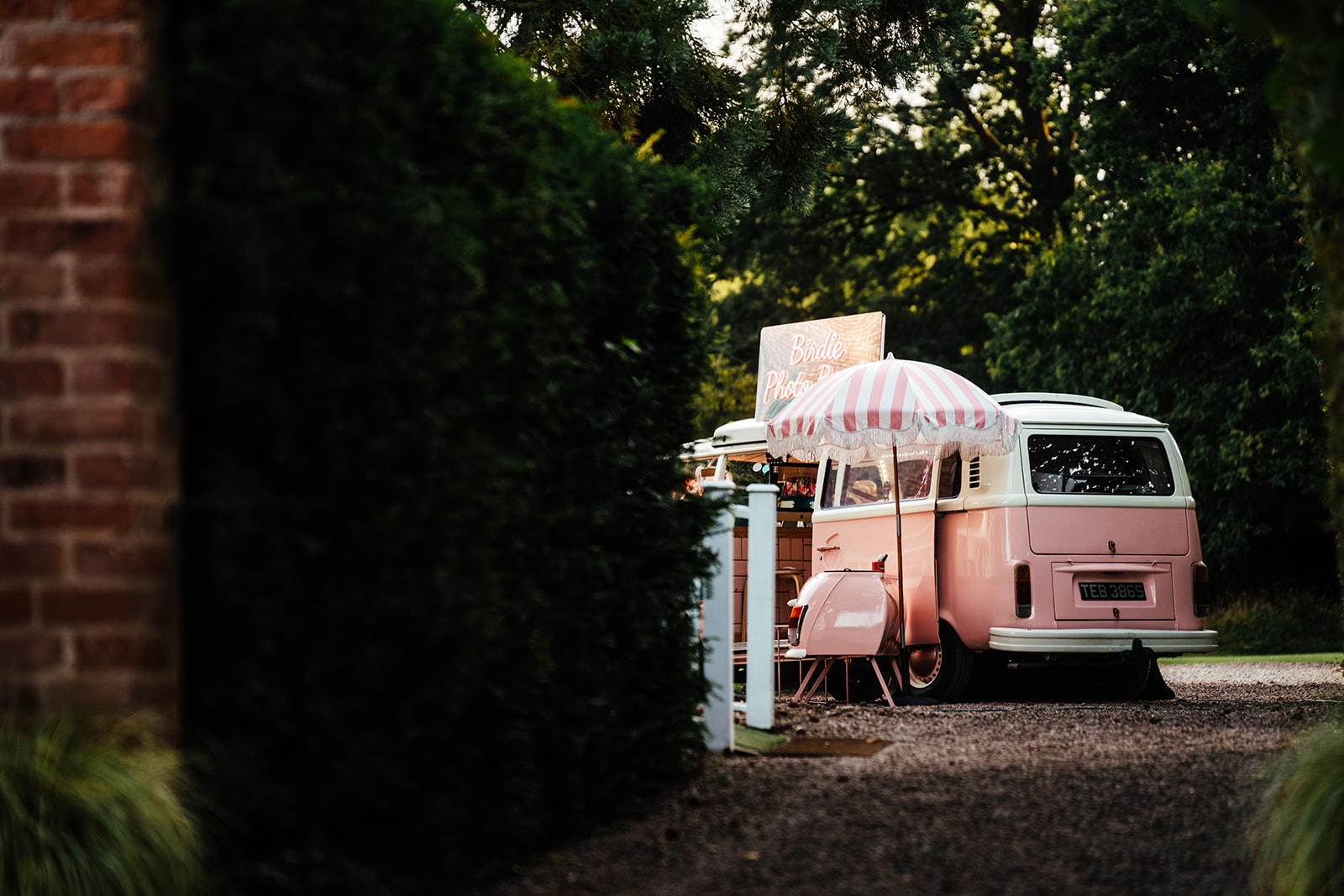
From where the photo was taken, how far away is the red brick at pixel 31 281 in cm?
362

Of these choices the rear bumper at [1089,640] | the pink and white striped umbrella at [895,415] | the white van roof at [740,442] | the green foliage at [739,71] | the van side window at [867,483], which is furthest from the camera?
the white van roof at [740,442]

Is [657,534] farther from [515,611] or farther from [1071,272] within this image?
[1071,272]

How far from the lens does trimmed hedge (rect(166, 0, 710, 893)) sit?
Answer: 3.59 meters

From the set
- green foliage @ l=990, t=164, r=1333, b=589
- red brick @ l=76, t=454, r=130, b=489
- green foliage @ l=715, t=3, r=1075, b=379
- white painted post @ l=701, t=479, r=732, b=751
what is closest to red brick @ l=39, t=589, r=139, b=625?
red brick @ l=76, t=454, r=130, b=489

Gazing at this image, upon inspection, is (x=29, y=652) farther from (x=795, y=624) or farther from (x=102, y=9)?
(x=795, y=624)

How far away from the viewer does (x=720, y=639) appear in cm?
742

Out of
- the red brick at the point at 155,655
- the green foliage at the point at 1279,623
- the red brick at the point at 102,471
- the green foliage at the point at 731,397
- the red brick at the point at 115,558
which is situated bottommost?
the green foliage at the point at 1279,623

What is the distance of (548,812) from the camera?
500cm

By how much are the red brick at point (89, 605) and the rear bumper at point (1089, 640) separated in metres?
8.06

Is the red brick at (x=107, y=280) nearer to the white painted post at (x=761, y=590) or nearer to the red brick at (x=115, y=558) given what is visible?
the red brick at (x=115, y=558)

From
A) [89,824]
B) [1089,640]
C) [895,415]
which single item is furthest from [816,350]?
A: [89,824]

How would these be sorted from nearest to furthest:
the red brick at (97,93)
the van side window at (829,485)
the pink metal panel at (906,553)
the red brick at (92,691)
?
the red brick at (92,691) → the red brick at (97,93) → the pink metal panel at (906,553) → the van side window at (829,485)

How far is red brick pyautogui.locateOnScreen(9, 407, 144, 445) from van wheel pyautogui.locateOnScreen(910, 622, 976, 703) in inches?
340

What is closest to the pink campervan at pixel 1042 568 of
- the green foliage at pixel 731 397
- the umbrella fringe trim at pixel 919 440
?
the umbrella fringe trim at pixel 919 440
